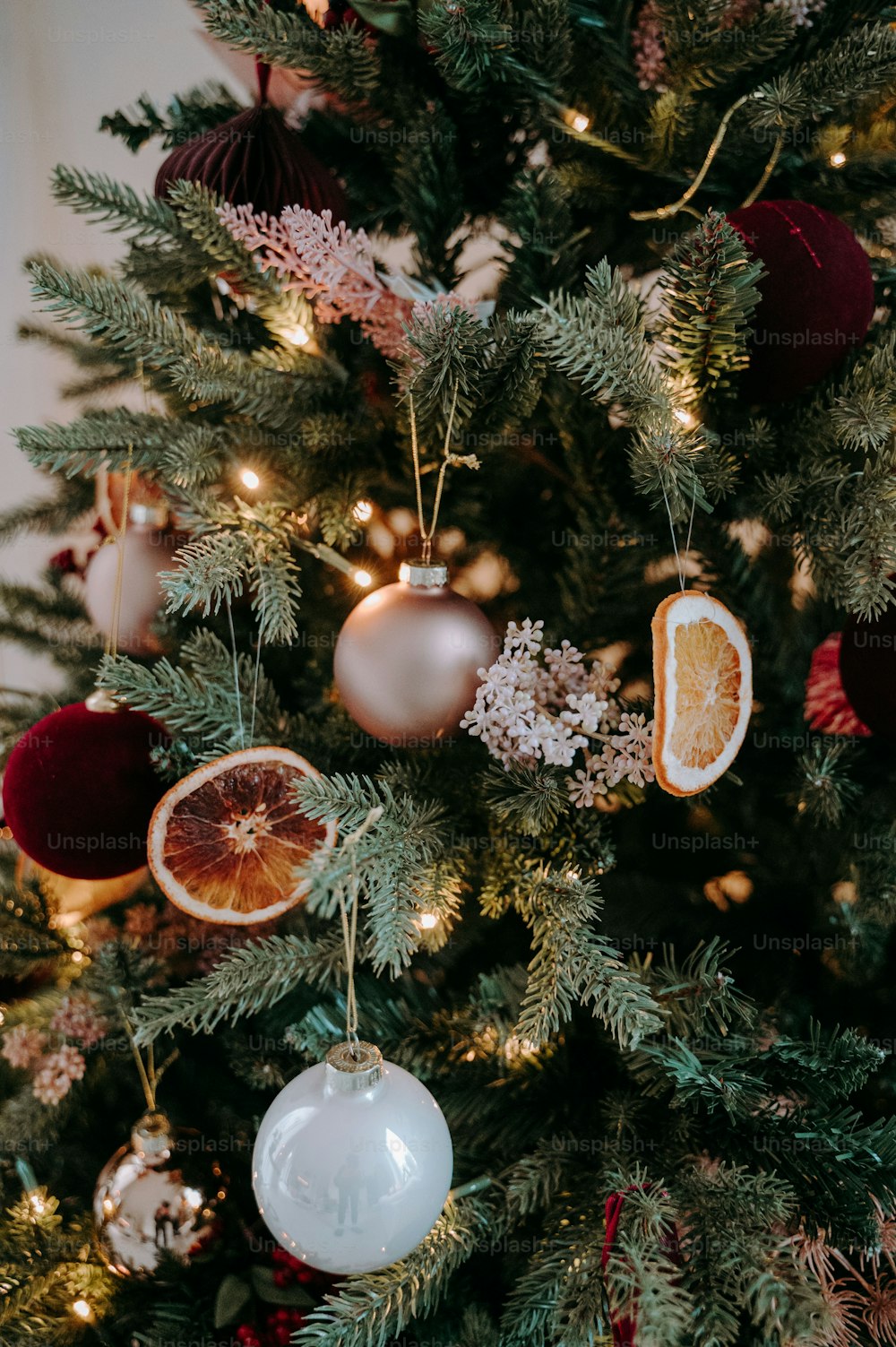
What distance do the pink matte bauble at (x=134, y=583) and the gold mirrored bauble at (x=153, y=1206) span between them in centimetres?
39

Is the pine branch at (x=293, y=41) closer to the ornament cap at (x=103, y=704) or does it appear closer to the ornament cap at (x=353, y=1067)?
the ornament cap at (x=103, y=704)

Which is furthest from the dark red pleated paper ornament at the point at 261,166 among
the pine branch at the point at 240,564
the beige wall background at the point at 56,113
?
the beige wall background at the point at 56,113

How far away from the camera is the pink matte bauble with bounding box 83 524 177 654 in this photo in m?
0.72

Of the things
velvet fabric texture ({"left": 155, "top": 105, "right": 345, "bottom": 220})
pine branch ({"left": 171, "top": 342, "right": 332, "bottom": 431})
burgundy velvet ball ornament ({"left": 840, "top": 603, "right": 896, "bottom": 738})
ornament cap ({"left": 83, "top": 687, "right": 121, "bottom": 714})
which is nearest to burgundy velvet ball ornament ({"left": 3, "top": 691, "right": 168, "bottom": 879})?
ornament cap ({"left": 83, "top": 687, "right": 121, "bottom": 714})

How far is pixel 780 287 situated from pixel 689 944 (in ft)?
1.51

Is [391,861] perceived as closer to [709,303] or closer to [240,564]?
[240,564]

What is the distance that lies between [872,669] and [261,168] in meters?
0.54

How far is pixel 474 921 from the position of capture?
2.21 ft

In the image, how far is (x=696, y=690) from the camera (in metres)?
0.50

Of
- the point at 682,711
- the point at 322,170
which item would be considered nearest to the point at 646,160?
the point at 322,170

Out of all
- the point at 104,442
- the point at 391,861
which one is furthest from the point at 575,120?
the point at 391,861

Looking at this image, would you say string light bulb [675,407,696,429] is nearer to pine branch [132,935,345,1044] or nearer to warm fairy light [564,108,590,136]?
warm fairy light [564,108,590,136]

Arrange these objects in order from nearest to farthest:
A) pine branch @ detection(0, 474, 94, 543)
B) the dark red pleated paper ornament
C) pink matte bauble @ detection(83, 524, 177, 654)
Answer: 1. the dark red pleated paper ornament
2. pink matte bauble @ detection(83, 524, 177, 654)
3. pine branch @ detection(0, 474, 94, 543)

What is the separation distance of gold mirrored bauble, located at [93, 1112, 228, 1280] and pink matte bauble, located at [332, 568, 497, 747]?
0.41m
